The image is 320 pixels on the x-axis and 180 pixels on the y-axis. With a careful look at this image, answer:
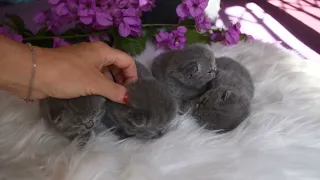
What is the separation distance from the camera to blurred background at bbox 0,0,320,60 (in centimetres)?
106

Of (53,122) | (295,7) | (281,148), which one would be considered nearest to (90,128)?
(53,122)

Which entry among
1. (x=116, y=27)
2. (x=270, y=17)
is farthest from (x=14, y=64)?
(x=270, y=17)

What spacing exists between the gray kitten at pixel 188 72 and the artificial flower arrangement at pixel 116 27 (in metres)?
0.10

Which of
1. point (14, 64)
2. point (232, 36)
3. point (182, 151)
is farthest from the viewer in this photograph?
point (232, 36)

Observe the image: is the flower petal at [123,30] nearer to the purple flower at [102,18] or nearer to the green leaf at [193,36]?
the purple flower at [102,18]

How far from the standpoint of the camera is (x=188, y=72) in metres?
0.67

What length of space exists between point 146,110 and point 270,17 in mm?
830

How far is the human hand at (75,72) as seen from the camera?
1.77 ft

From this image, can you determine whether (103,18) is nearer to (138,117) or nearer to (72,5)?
(72,5)

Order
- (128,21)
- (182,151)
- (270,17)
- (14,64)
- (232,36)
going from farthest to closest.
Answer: (270,17)
(232,36)
(128,21)
(182,151)
(14,64)

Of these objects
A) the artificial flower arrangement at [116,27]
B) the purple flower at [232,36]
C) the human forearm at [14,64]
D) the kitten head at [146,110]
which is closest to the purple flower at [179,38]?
the artificial flower arrangement at [116,27]

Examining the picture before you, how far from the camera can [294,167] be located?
63 centimetres

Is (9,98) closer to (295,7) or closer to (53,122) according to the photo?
(53,122)

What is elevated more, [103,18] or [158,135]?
[103,18]
